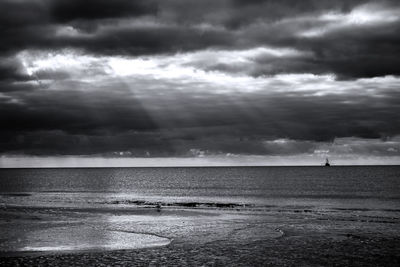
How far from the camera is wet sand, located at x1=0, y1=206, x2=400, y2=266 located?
97.3 feet

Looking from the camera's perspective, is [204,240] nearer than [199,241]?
No

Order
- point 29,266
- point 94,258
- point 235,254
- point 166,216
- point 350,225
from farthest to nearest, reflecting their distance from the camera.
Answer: point 166,216
point 350,225
point 235,254
point 94,258
point 29,266

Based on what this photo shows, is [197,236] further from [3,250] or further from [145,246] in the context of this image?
[3,250]

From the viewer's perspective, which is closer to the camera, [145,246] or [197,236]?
[145,246]

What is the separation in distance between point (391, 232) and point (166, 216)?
28164 mm

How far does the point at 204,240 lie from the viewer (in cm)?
3784

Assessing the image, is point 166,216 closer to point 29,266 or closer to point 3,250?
point 3,250

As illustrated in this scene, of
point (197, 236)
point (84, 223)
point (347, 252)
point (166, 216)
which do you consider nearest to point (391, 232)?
point (347, 252)

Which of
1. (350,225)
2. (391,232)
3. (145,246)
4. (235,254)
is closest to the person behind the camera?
(235,254)

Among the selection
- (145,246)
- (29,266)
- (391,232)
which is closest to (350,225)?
(391,232)

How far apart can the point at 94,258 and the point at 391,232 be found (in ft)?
93.4

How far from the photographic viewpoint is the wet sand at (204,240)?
29.7 m

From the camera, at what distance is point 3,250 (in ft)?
107

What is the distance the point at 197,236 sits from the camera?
4016 cm
